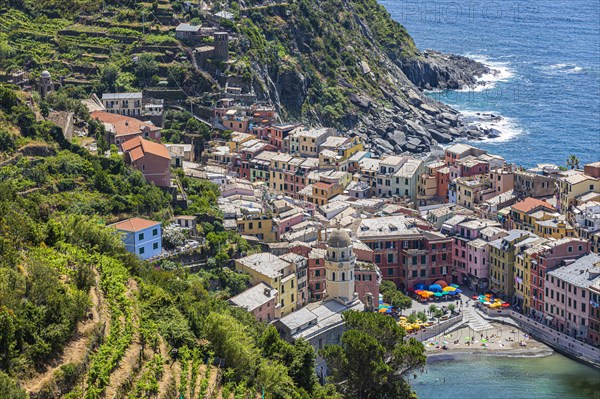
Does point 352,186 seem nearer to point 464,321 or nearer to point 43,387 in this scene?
point 464,321

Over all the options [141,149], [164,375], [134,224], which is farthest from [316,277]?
[164,375]

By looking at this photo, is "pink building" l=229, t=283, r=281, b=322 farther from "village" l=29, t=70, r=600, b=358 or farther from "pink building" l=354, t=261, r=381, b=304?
"pink building" l=354, t=261, r=381, b=304

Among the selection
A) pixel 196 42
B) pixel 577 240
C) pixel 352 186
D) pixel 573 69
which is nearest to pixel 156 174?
pixel 352 186

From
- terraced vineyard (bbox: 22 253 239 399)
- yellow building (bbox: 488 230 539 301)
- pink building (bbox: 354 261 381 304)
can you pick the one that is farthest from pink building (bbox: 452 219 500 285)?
terraced vineyard (bbox: 22 253 239 399)

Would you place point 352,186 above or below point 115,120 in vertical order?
below

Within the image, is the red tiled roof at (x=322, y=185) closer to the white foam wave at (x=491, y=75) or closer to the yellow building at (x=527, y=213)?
the yellow building at (x=527, y=213)

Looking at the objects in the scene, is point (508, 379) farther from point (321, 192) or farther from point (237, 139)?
Result: point (237, 139)

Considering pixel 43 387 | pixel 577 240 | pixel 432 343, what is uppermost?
pixel 43 387
